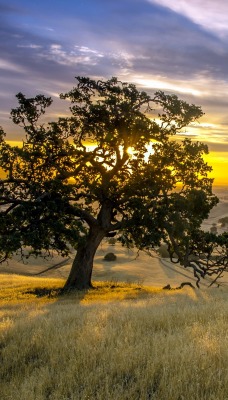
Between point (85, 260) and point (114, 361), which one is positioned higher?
point (85, 260)

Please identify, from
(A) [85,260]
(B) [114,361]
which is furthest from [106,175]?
(B) [114,361]

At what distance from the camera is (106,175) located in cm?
2294

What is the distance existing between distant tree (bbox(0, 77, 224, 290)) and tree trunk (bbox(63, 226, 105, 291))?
126 millimetres

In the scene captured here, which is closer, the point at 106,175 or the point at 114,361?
the point at 114,361

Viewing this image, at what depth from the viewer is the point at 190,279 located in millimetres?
42375

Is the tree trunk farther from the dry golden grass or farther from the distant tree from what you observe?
the dry golden grass

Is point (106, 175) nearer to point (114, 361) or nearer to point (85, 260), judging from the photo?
point (85, 260)

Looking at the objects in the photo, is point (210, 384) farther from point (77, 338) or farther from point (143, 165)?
point (143, 165)

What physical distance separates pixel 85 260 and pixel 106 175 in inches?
208

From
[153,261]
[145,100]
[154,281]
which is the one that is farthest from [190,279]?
[145,100]

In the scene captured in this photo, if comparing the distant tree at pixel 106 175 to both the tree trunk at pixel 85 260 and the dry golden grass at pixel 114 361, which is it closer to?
the tree trunk at pixel 85 260

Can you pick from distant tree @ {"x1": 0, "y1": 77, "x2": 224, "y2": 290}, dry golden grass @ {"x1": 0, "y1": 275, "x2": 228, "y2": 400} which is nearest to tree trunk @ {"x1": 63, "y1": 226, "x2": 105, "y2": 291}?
distant tree @ {"x1": 0, "y1": 77, "x2": 224, "y2": 290}

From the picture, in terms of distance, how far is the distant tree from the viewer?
20.8 metres

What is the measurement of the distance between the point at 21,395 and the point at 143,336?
2.99m
